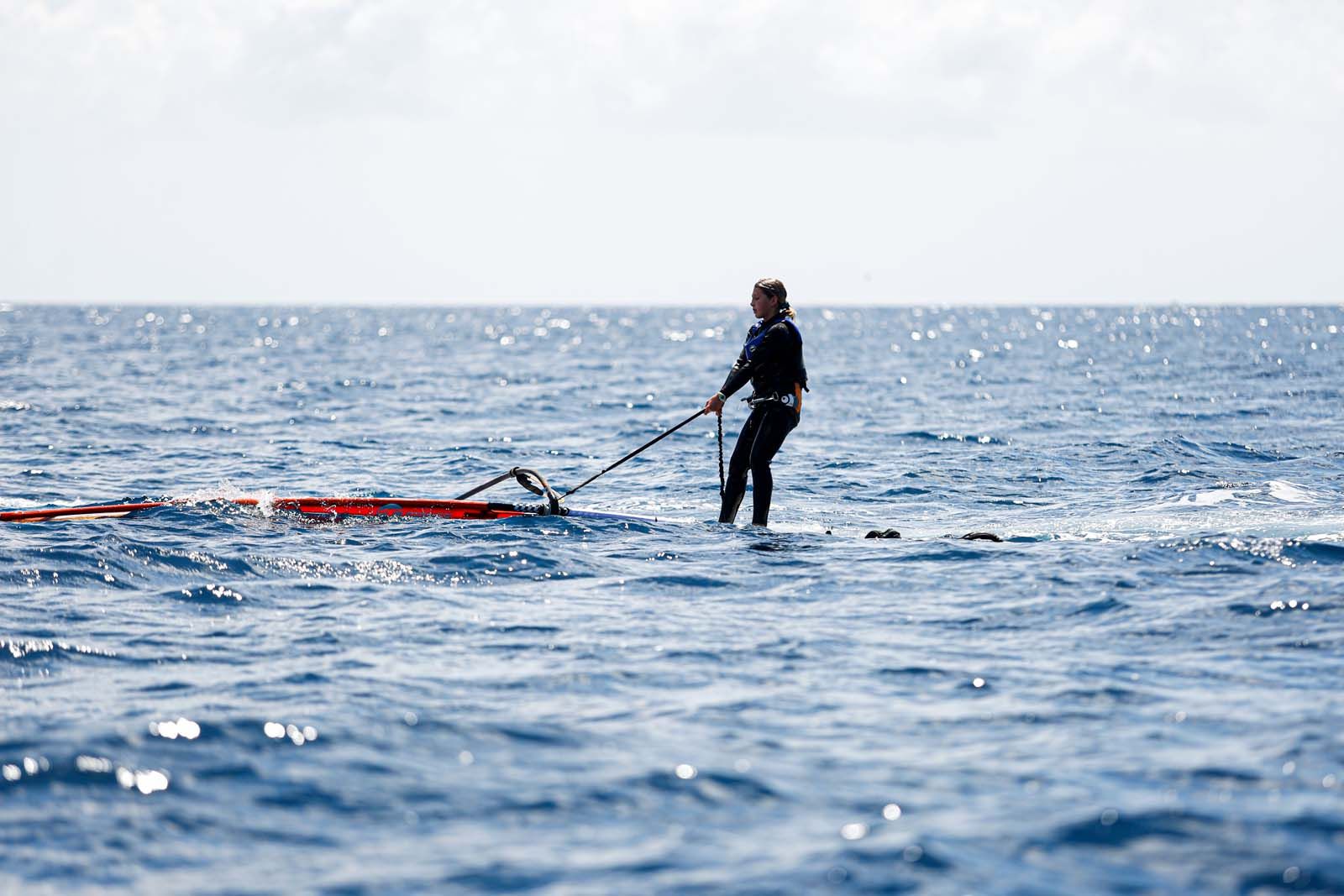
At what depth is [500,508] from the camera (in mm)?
12922

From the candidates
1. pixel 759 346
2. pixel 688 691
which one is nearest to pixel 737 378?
pixel 759 346

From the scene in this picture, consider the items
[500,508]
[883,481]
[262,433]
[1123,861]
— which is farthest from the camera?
[262,433]

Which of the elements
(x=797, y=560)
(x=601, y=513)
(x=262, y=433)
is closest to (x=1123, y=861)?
(x=797, y=560)

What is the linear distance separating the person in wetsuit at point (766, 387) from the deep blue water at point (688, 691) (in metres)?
0.52

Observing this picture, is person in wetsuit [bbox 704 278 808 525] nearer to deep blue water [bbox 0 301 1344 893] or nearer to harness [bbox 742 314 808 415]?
harness [bbox 742 314 808 415]

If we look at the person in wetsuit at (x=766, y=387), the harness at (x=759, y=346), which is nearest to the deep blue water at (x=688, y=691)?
the person in wetsuit at (x=766, y=387)

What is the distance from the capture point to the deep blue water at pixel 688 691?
203 inches

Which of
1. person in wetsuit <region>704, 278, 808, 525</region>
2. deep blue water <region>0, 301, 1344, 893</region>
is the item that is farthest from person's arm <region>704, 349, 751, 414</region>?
deep blue water <region>0, 301, 1344, 893</region>

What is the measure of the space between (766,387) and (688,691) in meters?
6.11

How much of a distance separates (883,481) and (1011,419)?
9.77 m

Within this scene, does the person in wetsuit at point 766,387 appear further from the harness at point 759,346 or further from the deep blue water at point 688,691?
the deep blue water at point 688,691

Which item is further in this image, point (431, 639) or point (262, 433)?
point (262, 433)

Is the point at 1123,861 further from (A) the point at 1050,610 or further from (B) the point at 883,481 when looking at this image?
(B) the point at 883,481

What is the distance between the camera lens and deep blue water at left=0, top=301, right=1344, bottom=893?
515cm
